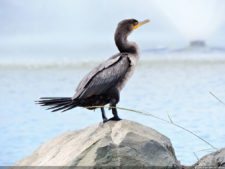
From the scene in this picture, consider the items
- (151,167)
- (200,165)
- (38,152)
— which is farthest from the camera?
(38,152)

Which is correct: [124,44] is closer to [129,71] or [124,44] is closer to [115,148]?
[129,71]

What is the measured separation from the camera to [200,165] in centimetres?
413

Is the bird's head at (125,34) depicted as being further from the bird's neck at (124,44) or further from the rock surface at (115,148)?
the rock surface at (115,148)

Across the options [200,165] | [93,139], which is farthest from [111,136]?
[200,165]

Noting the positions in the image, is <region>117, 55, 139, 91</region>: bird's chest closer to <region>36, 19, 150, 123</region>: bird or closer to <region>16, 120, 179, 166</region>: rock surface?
<region>36, 19, 150, 123</region>: bird

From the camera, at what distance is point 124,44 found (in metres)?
4.46

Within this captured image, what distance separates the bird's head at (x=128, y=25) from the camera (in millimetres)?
4453

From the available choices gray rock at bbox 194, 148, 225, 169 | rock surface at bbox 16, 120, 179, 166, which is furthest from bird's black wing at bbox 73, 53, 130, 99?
A: gray rock at bbox 194, 148, 225, 169

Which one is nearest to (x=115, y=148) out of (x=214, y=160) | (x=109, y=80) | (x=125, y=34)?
(x=109, y=80)

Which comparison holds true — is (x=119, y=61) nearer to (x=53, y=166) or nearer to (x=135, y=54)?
(x=135, y=54)

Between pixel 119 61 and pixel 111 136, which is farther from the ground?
pixel 119 61

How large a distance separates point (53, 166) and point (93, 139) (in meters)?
0.39

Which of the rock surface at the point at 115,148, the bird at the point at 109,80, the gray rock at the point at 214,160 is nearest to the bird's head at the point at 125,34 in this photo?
the bird at the point at 109,80

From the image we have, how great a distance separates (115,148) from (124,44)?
0.82 m
